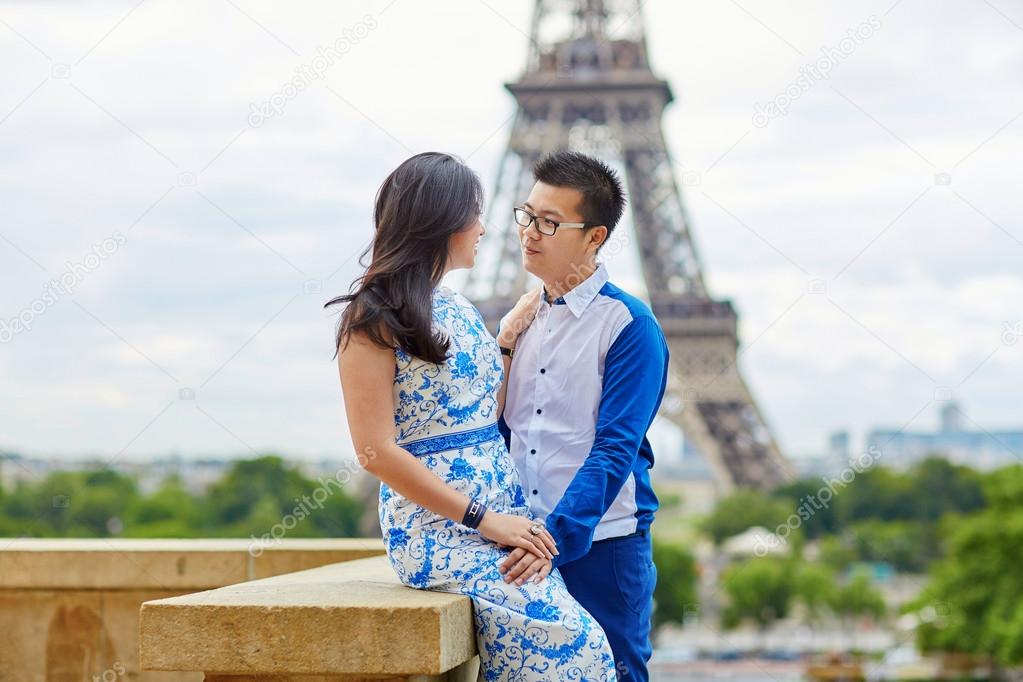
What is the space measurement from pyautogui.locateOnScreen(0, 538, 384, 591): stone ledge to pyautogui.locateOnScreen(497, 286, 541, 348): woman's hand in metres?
1.58

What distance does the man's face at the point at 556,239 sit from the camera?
11.6ft

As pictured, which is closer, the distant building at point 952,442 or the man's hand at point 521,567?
the man's hand at point 521,567

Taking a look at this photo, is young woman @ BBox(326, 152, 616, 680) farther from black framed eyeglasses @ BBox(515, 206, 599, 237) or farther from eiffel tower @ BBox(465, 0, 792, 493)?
eiffel tower @ BBox(465, 0, 792, 493)

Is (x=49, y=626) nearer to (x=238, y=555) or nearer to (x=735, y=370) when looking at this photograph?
(x=238, y=555)

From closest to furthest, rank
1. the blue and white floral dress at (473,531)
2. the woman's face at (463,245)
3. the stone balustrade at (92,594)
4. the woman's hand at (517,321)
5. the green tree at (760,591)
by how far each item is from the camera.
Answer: the blue and white floral dress at (473,531)
the woman's face at (463,245)
the woman's hand at (517,321)
the stone balustrade at (92,594)
the green tree at (760,591)

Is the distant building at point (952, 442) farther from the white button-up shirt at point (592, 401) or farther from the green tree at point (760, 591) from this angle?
the white button-up shirt at point (592, 401)

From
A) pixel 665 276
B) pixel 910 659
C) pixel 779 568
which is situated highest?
pixel 665 276

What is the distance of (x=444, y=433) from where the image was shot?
3.23 m

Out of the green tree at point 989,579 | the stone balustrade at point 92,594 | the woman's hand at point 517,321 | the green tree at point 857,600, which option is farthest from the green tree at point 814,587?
the woman's hand at point 517,321

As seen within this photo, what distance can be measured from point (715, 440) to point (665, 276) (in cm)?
407

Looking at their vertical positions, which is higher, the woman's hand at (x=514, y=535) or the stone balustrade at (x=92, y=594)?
the woman's hand at (x=514, y=535)

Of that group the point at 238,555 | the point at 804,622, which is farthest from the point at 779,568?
the point at 238,555

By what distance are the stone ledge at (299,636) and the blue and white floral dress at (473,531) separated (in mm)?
204

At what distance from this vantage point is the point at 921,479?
56.0m
